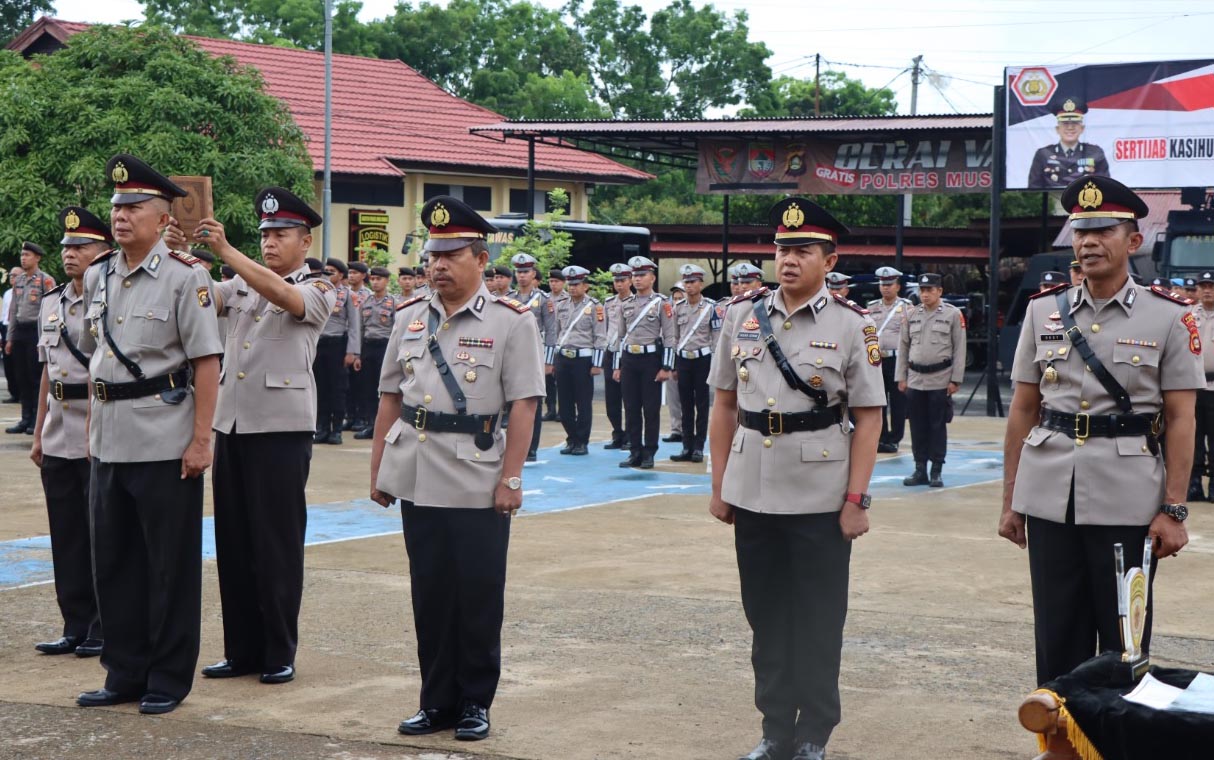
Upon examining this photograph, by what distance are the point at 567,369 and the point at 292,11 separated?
123 ft

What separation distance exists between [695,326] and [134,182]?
972 cm

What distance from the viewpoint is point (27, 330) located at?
16609mm

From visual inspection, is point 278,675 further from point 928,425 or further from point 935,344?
point 935,344

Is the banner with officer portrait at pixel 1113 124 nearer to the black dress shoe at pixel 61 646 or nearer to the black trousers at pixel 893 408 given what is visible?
the black trousers at pixel 893 408

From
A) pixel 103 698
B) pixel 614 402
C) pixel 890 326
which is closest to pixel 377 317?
pixel 614 402

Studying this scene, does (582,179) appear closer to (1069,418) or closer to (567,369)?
(567,369)

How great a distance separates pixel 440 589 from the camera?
18.5 ft

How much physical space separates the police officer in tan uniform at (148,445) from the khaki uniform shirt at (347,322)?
1041 cm

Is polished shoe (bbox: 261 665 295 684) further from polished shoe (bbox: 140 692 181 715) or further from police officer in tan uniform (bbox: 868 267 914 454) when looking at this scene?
police officer in tan uniform (bbox: 868 267 914 454)

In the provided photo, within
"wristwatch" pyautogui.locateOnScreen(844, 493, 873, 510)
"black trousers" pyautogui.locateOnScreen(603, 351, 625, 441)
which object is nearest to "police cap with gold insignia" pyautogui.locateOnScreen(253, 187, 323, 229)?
"wristwatch" pyautogui.locateOnScreen(844, 493, 873, 510)

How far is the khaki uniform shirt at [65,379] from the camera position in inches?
273

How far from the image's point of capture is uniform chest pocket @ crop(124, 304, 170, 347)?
19.6ft

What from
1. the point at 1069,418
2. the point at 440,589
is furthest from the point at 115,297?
the point at 1069,418

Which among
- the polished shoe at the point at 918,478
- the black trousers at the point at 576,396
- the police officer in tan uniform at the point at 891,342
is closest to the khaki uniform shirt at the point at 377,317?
the black trousers at the point at 576,396
